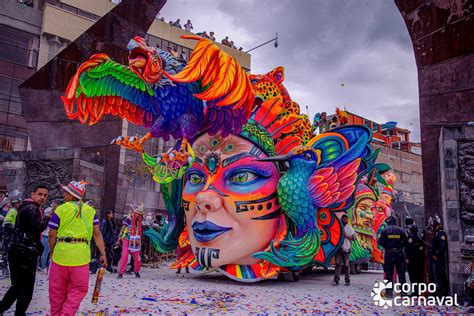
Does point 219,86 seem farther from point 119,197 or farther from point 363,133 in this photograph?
point 119,197

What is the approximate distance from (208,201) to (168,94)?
2383mm

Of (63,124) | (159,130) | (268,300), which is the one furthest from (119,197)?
(268,300)

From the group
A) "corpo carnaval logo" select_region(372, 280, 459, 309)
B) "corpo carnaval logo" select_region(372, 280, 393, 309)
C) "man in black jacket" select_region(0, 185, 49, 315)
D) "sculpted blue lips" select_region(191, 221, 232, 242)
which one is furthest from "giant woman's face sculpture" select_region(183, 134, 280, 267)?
"man in black jacket" select_region(0, 185, 49, 315)

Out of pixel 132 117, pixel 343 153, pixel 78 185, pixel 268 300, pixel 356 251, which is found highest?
pixel 132 117

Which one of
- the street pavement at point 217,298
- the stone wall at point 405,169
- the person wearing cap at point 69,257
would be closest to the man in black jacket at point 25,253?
the person wearing cap at point 69,257

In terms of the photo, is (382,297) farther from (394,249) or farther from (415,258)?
(415,258)

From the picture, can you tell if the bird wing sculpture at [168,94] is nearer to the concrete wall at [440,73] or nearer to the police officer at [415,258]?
the police officer at [415,258]

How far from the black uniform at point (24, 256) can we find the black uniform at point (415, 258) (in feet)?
21.3

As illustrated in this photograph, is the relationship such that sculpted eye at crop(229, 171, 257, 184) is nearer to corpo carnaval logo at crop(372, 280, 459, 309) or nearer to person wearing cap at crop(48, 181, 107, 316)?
corpo carnaval logo at crop(372, 280, 459, 309)

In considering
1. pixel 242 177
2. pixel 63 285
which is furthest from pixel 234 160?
pixel 63 285

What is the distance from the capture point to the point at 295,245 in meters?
8.66

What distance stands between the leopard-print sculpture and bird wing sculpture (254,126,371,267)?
708 mm

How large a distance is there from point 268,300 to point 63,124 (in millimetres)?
8952

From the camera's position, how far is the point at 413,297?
Result: 7008 mm
